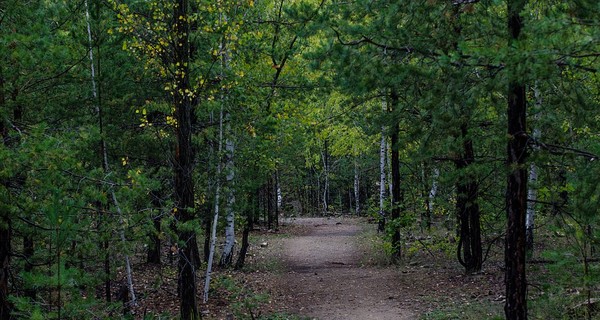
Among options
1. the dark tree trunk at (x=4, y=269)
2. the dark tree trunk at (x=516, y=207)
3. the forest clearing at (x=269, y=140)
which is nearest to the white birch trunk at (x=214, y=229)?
the forest clearing at (x=269, y=140)

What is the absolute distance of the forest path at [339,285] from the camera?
393 inches

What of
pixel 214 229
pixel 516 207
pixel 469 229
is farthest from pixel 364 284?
pixel 516 207

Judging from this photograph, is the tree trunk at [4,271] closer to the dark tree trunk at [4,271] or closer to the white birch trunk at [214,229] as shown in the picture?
the dark tree trunk at [4,271]

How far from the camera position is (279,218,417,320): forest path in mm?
9984

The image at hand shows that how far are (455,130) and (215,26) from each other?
477 cm

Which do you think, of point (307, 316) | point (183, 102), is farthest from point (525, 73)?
point (307, 316)

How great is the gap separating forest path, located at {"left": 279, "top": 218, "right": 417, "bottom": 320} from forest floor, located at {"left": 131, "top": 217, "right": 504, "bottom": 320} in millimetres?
20

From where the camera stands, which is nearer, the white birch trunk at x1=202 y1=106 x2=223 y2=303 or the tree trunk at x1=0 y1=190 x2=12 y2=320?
the tree trunk at x1=0 y1=190 x2=12 y2=320

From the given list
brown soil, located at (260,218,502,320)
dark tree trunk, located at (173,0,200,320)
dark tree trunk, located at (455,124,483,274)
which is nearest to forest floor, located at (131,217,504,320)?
brown soil, located at (260,218,502,320)

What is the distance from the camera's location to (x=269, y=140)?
12523mm

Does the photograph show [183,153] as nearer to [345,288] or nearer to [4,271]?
[4,271]

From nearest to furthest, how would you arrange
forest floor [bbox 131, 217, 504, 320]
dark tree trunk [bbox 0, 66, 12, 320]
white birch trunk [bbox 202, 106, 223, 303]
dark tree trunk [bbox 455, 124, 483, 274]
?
dark tree trunk [bbox 0, 66, 12, 320], forest floor [bbox 131, 217, 504, 320], white birch trunk [bbox 202, 106, 223, 303], dark tree trunk [bbox 455, 124, 483, 274]

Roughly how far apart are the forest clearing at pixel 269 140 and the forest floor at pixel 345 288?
81 mm

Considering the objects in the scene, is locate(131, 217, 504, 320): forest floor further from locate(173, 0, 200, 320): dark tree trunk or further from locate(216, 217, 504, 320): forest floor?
locate(173, 0, 200, 320): dark tree trunk
